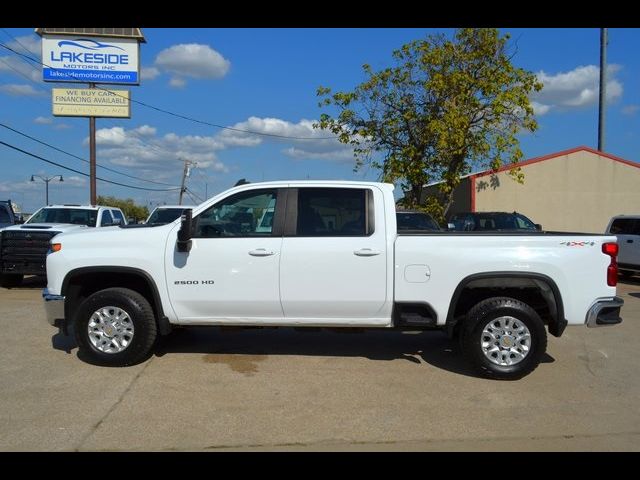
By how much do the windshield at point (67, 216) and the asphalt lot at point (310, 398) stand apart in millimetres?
6839

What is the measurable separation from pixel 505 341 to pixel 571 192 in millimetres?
23762

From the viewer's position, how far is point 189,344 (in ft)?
24.2

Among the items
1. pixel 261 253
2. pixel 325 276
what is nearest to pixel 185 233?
pixel 261 253

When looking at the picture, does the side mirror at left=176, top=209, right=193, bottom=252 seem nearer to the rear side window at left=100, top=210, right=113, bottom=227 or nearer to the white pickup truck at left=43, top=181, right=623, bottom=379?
the white pickup truck at left=43, top=181, right=623, bottom=379

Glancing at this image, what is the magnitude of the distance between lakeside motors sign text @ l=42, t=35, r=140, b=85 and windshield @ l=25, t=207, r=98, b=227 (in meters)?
14.5

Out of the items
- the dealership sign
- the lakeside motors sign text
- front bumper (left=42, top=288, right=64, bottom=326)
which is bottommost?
front bumper (left=42, top=288, right=64, bottom=326)

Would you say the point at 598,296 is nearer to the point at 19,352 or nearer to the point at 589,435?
the point at 589,435

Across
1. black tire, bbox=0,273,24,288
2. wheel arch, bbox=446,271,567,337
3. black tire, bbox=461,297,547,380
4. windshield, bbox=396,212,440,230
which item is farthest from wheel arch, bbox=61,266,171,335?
windshield, bbox=396,212,440,230

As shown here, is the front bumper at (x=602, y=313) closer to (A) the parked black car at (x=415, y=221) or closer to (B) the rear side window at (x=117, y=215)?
(A) the parked black car at (x=415, y=221)

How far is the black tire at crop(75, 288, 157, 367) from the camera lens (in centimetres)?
616

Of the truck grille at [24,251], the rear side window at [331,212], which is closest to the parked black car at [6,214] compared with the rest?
the truck grille at [24,251]
